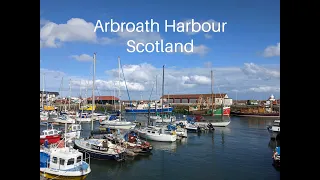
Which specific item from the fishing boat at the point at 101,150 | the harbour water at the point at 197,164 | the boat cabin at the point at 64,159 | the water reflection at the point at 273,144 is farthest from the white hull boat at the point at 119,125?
the boat cabin at the point at 64,159

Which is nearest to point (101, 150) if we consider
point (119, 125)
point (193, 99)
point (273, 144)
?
point (119, 125)

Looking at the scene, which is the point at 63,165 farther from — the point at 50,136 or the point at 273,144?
the point at 273,144

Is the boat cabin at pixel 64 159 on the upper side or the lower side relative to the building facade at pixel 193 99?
lower

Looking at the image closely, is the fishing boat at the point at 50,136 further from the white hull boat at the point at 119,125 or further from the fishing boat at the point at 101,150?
the white hull boat at the point at 119,125

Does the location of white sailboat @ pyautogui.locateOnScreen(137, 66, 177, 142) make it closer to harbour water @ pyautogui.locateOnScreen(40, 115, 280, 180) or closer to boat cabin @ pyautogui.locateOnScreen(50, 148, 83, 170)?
harbour water @ pyautogui.locateOnScreen(40, 115, 280, 180)

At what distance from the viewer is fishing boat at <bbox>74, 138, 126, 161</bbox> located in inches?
372

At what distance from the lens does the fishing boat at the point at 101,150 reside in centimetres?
945

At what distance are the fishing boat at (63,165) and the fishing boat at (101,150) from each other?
214 centimetres

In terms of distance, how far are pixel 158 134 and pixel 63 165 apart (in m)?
7.43

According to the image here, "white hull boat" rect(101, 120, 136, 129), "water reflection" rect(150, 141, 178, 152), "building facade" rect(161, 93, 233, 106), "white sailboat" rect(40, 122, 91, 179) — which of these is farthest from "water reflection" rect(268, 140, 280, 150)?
"building facade" rect(161, 93, 233, 106)
